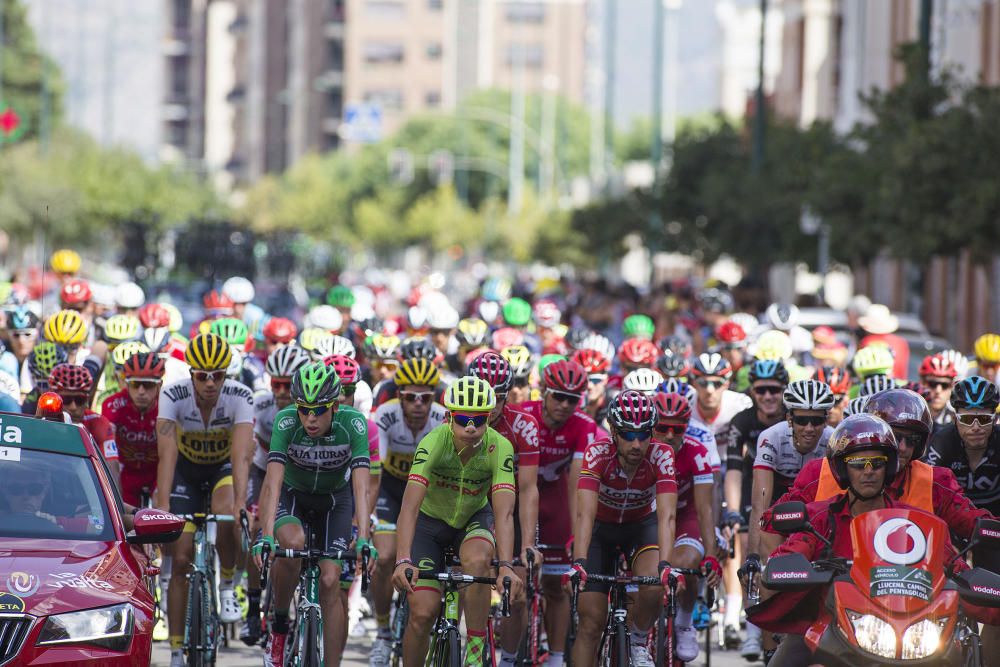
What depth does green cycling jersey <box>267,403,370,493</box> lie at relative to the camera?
1011 cm

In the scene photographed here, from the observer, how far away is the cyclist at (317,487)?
984cm

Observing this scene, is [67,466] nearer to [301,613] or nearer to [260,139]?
[301,613]

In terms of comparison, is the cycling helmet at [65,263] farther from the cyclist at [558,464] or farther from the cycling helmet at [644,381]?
the cyclist at [558,464]

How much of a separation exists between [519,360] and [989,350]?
3.74 meters

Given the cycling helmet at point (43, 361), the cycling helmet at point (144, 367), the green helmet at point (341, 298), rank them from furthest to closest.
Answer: the green helmet at point (341, 298) < the cycling helmet at point (43, 361) < the cycling helmet at point (144, 367)

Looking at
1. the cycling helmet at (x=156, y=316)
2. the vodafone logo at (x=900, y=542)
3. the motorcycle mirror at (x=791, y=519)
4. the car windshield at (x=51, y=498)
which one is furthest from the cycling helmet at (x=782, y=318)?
the vodafone logo at (x=900, y=542)

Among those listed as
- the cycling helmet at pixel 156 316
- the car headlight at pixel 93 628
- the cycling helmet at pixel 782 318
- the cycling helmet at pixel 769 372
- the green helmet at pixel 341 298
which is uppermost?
the green helmet at pixel 341 298

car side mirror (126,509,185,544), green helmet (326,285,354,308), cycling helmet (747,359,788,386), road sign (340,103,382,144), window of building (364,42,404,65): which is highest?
window of building (364,42,404,65)

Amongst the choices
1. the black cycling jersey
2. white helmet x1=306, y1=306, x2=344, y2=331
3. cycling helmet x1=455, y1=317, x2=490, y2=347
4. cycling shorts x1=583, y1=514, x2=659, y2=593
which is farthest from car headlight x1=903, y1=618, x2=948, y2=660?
white helmet x1=306, y1=306, x2=344, y2=331

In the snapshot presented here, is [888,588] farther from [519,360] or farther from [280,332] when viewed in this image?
[280,332]

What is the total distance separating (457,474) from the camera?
964 centimetres

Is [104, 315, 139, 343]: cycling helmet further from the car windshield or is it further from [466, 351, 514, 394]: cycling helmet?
the car windshield

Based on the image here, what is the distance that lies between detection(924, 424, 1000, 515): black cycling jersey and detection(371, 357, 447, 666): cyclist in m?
2.74

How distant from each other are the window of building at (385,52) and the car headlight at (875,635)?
146m
